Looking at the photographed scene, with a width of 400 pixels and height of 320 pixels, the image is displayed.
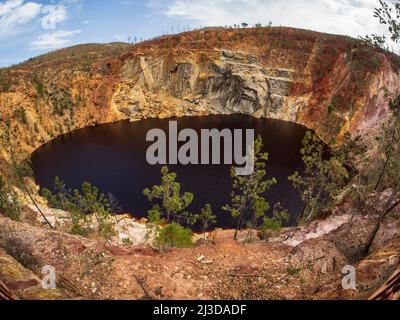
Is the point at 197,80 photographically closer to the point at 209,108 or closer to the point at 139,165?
the point at 209,108

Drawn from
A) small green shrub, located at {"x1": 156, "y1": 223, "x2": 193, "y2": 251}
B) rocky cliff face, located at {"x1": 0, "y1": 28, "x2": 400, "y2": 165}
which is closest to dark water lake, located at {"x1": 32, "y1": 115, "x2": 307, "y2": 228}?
rocky cliff face, located at {"x1": 0, "y1": 28, "x2": 400, "y2": 165}

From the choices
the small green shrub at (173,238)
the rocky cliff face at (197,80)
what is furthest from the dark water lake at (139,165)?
the small green shrub at (173,238)

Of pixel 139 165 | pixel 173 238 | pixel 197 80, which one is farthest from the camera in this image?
pixel 197 80

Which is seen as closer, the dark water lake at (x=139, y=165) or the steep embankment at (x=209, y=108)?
the steep embankment at (x=209, y=108)

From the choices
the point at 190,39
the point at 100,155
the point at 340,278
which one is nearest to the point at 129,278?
the point at 340,278

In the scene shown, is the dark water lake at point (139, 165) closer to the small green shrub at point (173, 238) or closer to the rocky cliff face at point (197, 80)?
the rocky cliff face at point (197, 80)

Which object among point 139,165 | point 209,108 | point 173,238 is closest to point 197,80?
point 209,108
